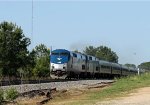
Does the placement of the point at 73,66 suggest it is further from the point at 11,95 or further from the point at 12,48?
the point at 11,95

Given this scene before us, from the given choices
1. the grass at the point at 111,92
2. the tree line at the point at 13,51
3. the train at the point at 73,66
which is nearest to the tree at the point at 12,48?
the tree line at the point at 13,51

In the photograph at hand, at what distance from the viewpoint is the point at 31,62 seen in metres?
74.5

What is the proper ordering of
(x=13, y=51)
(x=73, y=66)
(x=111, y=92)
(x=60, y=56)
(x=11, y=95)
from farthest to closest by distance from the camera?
(x=13, y=51) < (x=73, y=66) < (x=60, y=56) < (x=111, y=92) < (x=11, y=95)

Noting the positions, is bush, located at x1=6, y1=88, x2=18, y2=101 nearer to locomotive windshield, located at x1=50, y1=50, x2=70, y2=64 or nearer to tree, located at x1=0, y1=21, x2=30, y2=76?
locomotive windshield, located at x1=50, y1=50, x2=70, y2=64

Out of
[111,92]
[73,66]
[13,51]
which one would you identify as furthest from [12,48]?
[111,92]

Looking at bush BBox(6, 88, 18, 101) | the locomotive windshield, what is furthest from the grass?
the locomotive windshield

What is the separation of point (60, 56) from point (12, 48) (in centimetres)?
2108

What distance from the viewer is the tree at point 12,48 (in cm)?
6962

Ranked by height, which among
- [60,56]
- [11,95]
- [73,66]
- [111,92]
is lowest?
[11,95]

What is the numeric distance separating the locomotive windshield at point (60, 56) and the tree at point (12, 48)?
1603 cm

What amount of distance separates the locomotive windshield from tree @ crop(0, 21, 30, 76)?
52.6 ft

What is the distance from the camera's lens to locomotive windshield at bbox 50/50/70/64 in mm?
52719

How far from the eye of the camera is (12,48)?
238 ft

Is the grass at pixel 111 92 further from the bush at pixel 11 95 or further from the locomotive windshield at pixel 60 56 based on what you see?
the locomotive windshield at pixel 60 56
